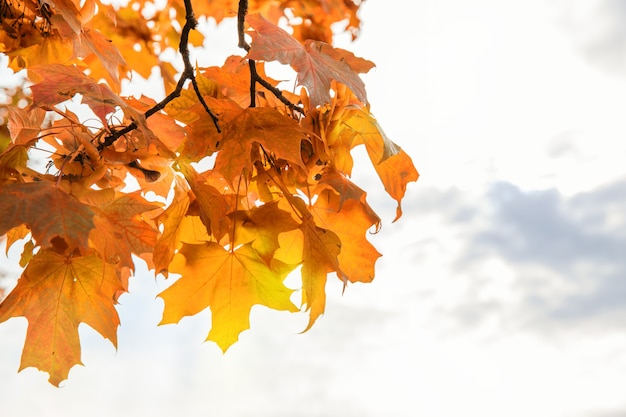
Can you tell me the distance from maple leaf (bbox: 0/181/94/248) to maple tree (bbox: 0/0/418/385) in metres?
0.01

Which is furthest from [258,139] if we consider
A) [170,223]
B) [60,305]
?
[60,305]

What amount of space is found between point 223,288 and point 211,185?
7.0 inches

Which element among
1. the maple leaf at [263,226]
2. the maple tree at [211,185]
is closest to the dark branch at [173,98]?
the maple tree at [211,185]

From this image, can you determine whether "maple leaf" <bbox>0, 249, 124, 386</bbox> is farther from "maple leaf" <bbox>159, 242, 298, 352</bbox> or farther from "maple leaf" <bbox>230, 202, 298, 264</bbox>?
"maple leaf" <bbox>230, 202, 298, 264</bbox>

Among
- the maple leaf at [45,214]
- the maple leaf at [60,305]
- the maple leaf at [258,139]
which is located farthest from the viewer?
the maple leaf at [60,305]

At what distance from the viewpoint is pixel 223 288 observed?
107 centimetres

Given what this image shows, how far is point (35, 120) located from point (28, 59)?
12.9 inches

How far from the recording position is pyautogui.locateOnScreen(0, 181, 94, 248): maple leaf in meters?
0.81

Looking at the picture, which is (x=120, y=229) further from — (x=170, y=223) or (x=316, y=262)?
(x=316, y=262)

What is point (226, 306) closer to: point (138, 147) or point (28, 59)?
point (138, 147)

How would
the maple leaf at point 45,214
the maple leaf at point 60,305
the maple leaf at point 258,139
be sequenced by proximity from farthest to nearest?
the maple leaf at point 60,305
the maple leaf at point 258,139
the maple leaf at point 45,214

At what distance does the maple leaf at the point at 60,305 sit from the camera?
1.02 meters

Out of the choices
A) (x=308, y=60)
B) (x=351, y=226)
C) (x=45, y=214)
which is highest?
(x=308, y=60)

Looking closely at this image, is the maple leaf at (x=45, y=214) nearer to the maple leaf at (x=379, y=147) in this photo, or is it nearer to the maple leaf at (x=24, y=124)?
the maple leaf at (x=24, y=124)
